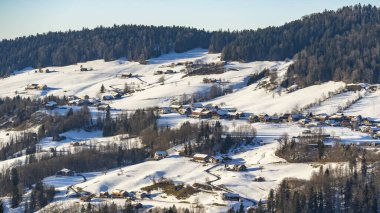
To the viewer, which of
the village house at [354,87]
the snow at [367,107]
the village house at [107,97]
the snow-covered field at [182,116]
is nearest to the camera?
the snow-covered field at [182,116]

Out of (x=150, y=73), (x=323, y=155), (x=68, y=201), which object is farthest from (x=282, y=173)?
(x=150, y=73)

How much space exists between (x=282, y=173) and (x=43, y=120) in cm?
5970

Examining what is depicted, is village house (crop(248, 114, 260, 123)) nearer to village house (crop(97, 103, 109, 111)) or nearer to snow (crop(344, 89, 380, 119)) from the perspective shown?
snow (crop(344, 89, 380, 119))

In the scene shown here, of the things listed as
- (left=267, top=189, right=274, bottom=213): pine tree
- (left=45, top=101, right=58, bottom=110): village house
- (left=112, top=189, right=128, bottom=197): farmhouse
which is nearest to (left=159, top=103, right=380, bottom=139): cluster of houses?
(left=45, top=101, right=58, bottom=110): village house

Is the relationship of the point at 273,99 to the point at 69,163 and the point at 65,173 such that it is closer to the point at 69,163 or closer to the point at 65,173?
the point at 69,163

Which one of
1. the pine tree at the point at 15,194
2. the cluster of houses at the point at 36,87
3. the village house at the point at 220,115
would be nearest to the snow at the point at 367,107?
the village house at the point at 220,115

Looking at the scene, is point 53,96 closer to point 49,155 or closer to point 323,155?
point 49,155

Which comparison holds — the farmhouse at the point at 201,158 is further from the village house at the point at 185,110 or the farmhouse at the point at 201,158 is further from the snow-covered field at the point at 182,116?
the village house at the point at 185,110

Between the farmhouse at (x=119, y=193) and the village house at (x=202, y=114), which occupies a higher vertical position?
the village house at (x=202, y=114)

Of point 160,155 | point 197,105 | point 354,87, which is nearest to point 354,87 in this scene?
point 354,87

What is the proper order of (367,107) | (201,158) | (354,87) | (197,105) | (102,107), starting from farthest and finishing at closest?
(102,107), (197,105), (354,87), (367,107), (201,158)

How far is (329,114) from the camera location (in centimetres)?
11875

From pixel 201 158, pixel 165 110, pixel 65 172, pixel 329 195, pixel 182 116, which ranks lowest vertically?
pixel 65 172

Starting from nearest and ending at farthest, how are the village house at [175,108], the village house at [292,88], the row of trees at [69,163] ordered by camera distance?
the row of trees at [69,163], the village house at [175,108], the village house at [292,88]
